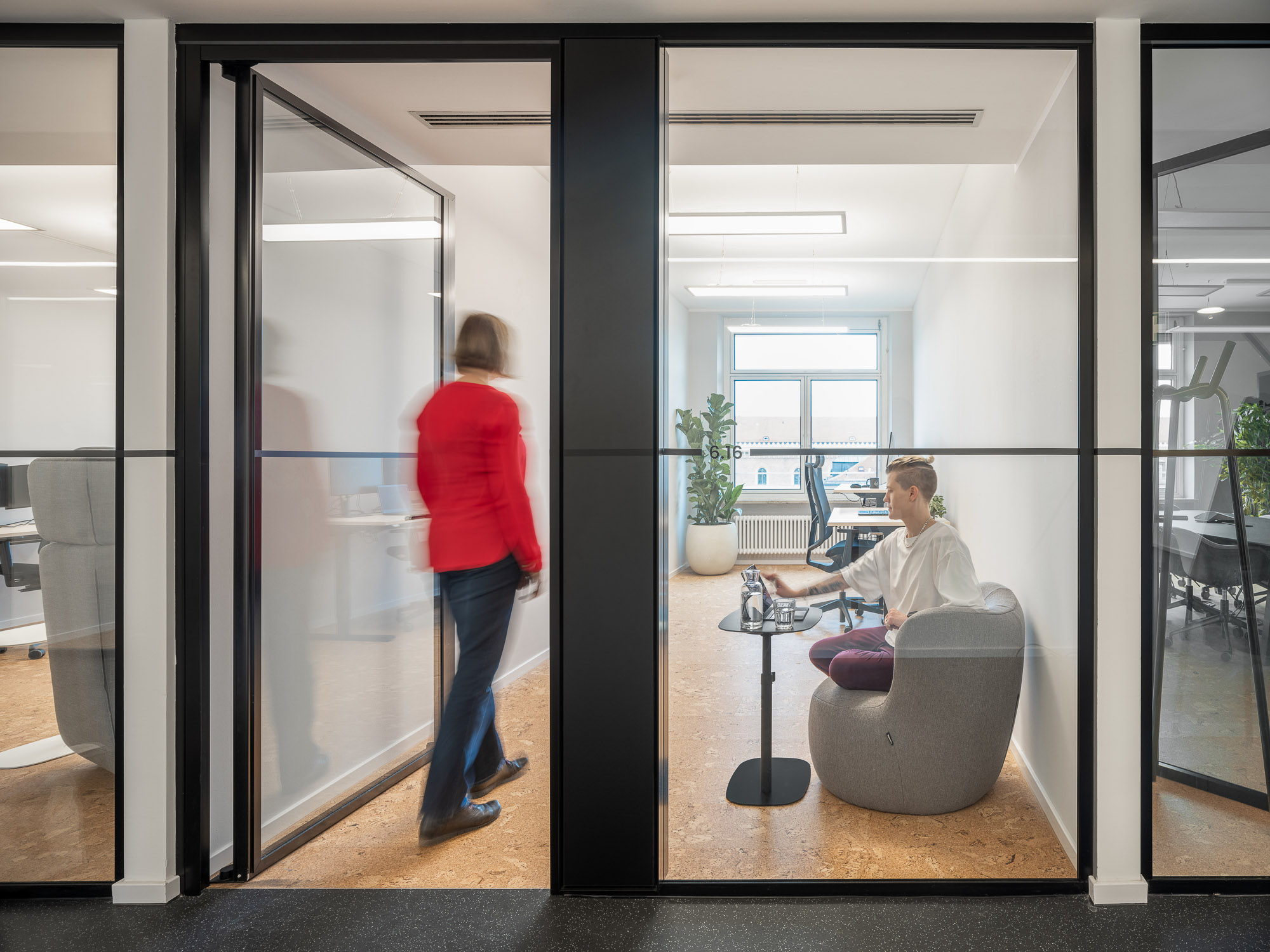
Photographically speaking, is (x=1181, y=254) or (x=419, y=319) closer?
(x=1181, y=254)

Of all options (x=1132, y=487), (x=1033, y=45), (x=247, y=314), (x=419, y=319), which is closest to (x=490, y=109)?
(x=419, y=319)

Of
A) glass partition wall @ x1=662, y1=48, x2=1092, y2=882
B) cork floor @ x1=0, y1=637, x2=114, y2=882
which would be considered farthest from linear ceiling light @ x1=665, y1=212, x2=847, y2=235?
cork floor @ x1=0, y1=637, x2=114, y2=882

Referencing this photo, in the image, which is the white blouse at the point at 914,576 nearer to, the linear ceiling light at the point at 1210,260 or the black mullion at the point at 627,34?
the linear ceiling light at the point at 1210,260

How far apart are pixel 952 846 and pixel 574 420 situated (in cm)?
177

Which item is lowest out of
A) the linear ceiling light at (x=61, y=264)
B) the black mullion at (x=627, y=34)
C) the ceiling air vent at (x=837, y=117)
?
the linear ceiling light at (x=61, y=264)

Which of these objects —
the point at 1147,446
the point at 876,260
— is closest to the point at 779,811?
the point at 1147,446

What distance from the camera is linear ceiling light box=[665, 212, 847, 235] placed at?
85.7 inches

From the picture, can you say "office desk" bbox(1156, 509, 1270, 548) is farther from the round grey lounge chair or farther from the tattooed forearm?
the tattooed forearm

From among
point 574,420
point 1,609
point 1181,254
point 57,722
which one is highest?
point 1181,254

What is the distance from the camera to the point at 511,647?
2287 mm

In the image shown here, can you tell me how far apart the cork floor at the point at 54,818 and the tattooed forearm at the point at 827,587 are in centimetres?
229

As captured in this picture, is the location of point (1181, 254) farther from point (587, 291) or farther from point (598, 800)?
point (598, 800)

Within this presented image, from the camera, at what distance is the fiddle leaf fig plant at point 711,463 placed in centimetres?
217

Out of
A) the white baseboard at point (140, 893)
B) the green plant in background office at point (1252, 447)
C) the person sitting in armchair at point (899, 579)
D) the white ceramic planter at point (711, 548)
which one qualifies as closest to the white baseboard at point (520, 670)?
the white ceramic planter at point (711, 548)
